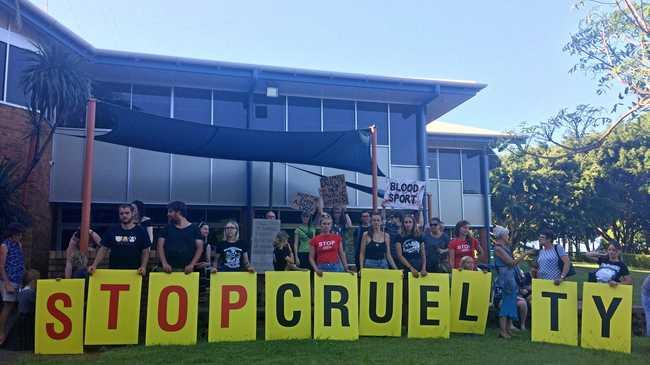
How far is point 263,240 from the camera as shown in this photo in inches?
347

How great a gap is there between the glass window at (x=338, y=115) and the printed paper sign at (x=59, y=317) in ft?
29.7

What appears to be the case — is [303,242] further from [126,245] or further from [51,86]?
[51,86]

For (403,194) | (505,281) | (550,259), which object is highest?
(403,194)

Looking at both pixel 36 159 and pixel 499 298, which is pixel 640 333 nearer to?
pixel 499 298

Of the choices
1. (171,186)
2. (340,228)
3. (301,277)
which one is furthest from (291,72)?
(301,277)

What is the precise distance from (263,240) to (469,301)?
3.69 metres

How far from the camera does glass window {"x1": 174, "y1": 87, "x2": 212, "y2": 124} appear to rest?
12.6 metres

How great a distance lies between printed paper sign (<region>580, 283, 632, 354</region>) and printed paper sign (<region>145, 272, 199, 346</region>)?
4439mm

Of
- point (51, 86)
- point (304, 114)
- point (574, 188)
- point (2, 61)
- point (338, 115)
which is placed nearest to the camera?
point (51, 86)

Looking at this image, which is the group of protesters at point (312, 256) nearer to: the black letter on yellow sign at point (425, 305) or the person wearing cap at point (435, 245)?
the person wearing cap at point (435, 245)

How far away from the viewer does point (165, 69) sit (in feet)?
38.7

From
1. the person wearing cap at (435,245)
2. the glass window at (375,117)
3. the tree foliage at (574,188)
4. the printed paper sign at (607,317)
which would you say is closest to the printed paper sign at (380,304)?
the person wearing cap at (435,245)

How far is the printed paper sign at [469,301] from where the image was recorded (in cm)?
656

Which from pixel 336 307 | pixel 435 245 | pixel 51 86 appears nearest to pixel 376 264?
pixel 336 307
